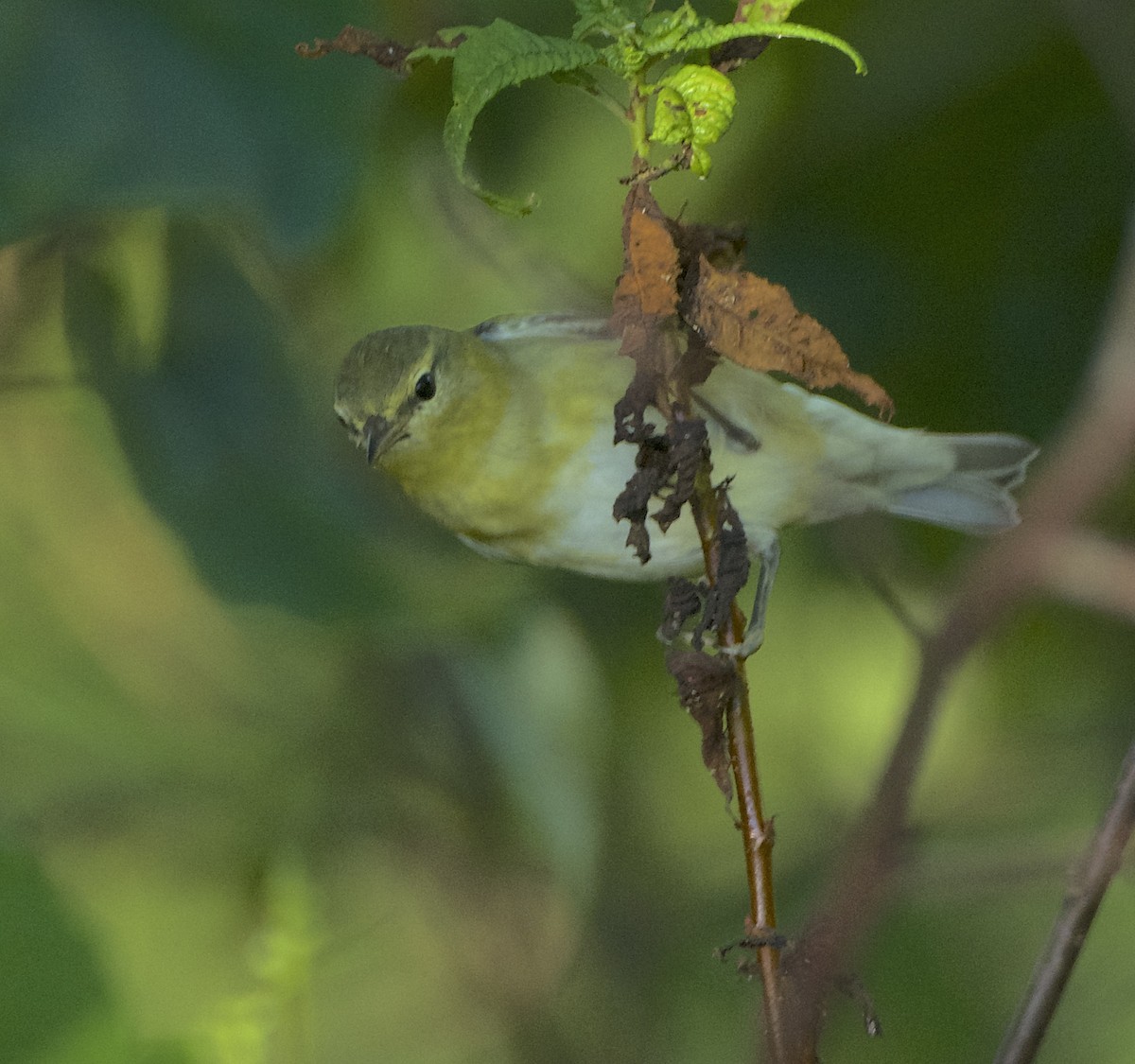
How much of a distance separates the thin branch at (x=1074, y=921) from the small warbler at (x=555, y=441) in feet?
1.10

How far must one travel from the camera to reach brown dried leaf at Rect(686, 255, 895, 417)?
0.38 m

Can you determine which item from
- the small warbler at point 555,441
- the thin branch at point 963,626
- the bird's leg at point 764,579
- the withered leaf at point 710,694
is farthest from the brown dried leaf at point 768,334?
the bird's leg at point 764,579

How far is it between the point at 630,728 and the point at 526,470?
34cm

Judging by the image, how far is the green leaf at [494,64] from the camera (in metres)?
0.41

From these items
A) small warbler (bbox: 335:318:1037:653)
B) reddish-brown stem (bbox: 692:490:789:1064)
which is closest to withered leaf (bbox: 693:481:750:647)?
reddish-brown stem (bbox: 692:490:789:1064)

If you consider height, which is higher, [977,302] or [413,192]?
[413,192]

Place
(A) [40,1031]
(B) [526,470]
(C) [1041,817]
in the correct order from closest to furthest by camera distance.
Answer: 1. (B) [526,470]
2. (A) [40,1031]
3. (C) [1041,817]

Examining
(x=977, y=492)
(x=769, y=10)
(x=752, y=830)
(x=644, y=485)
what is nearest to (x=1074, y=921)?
(x=752, y=830)

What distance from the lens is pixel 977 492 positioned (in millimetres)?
976

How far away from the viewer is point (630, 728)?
3.50 ft

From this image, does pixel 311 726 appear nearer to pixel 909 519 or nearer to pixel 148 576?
pixel 148 576

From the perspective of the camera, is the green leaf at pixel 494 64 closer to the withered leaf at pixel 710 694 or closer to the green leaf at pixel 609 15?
the green leaf at pixel 609 15

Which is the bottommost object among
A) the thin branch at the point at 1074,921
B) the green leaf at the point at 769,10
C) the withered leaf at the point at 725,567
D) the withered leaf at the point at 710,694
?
the thin branch at the point at 1074,921

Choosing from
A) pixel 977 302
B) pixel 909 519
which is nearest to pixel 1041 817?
pixel 909 519
